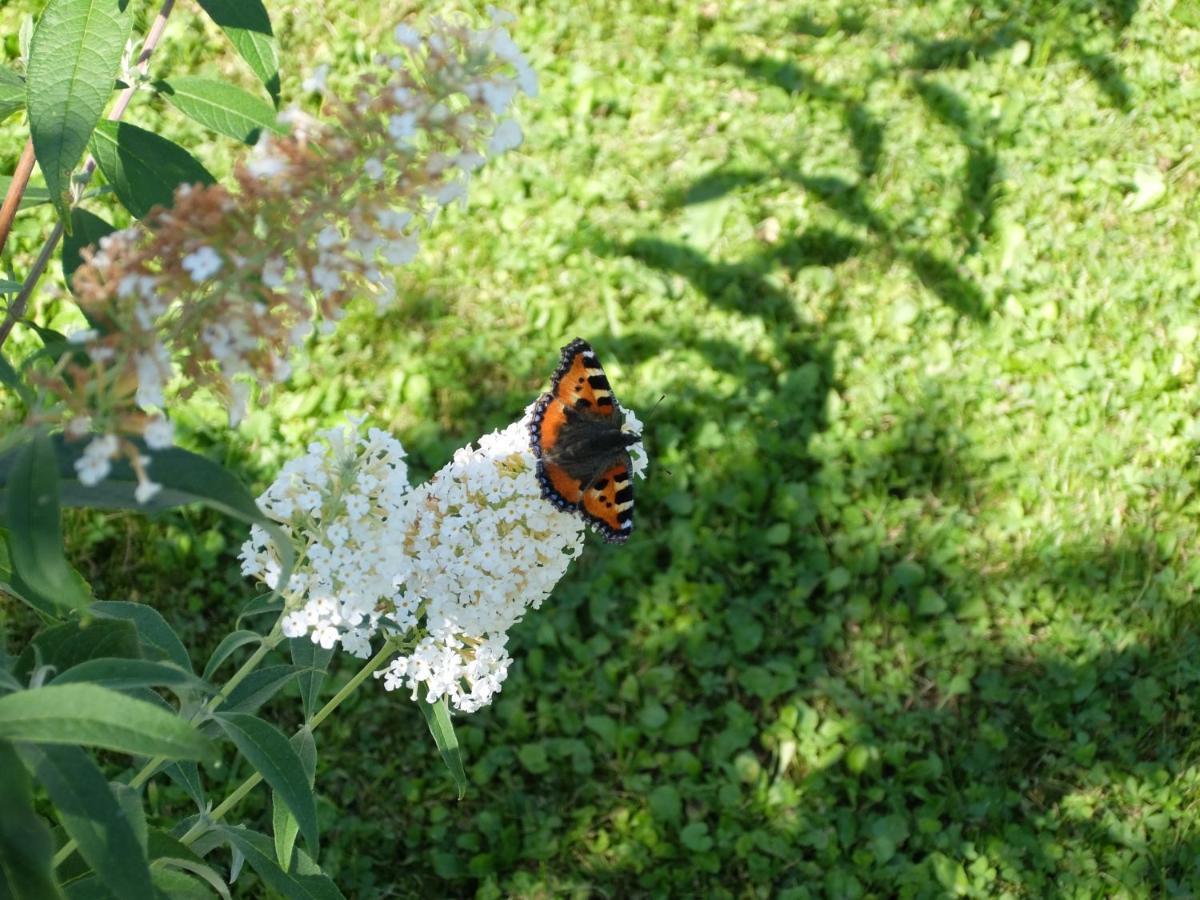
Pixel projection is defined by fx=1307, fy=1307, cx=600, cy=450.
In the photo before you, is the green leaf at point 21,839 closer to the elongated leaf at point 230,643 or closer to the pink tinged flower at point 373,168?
the elongated leaf at point 230,643

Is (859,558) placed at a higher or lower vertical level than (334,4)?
lower

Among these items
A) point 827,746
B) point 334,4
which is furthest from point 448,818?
point 334,4

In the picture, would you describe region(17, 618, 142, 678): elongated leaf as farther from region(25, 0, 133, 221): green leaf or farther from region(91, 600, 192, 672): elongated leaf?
region(25, 0, 133, 221): green leaf

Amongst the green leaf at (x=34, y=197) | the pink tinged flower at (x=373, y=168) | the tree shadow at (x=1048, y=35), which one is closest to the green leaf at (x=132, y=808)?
the pink tinged flower at (x=373, y=168)

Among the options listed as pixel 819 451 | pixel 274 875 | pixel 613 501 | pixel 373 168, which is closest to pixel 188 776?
pixel 274 875

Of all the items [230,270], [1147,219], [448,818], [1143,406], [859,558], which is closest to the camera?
[230,270]

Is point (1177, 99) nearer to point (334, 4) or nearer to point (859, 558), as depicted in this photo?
point (859, 558)
